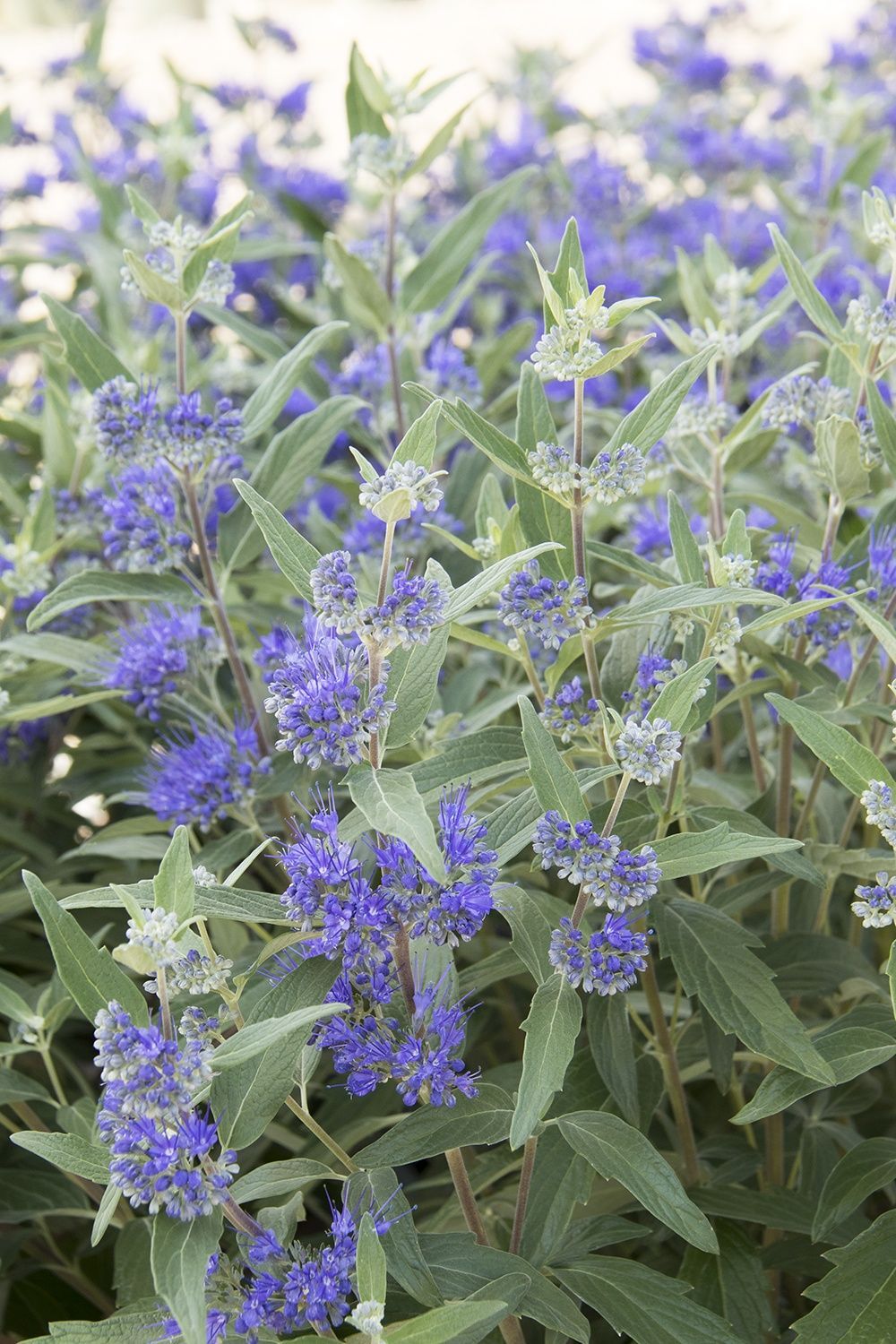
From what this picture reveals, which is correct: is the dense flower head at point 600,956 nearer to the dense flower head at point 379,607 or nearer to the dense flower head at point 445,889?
the dense flower head at point 445,889

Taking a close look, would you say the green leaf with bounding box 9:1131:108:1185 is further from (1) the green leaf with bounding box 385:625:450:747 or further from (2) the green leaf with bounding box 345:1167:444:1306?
(1) the green leaf with bounding box 385:625:450:747

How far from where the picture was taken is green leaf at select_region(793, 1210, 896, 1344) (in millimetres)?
961

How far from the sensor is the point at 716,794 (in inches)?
49.4

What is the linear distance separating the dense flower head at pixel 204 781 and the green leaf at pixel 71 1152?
0.38 meters

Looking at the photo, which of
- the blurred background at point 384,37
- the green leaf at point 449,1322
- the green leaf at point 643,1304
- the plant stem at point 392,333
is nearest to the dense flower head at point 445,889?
the green leaf at point 449,1322

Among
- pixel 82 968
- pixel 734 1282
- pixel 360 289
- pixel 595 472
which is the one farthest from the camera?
pixel 360 289

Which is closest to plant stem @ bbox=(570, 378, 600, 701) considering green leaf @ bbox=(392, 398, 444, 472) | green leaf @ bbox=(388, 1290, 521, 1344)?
green leaf @ bbox=(392, 398, 444, 472)

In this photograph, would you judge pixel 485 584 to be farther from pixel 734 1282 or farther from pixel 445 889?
pixel 734 1282

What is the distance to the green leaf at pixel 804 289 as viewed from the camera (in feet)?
3.57

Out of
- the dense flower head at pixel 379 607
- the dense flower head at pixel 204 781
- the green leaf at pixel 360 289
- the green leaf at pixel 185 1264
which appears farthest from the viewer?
the green leaf at pixel 360 289

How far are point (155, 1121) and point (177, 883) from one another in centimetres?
14

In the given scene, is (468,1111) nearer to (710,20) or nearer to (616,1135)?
(616,1135)

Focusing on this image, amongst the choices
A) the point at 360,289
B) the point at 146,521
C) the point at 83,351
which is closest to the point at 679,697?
the point at 146,521

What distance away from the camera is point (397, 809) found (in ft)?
2.64
